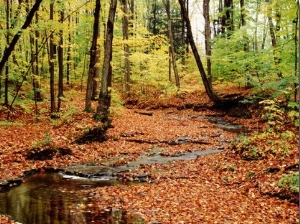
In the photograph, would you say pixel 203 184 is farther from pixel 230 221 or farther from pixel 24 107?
pixel 24 107

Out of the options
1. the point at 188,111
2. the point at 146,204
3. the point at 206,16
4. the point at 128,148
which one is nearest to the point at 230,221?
the point at 146,204

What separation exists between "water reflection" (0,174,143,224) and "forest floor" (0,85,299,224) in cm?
40

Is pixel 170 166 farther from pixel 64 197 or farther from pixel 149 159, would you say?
pixel 64 197

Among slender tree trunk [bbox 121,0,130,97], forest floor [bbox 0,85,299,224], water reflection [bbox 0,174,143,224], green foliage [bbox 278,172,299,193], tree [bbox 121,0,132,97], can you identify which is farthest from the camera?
slender tree trunk [bbox 121,0,130,97]

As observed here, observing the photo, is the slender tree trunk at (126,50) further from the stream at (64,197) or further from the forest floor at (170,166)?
the stream at (64,197)

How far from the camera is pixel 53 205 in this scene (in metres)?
7.86

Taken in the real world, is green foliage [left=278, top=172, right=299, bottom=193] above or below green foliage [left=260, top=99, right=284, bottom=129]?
below

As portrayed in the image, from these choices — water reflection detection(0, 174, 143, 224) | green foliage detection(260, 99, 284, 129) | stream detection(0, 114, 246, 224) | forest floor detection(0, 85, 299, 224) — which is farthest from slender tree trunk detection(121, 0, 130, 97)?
water reflection detection(0, 174, 143, 224)

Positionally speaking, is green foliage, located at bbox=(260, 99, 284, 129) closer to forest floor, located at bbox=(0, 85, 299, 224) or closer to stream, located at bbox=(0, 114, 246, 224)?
forest floor, located at bbox=(0, 85, 299, 224)

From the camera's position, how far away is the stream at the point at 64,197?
23.2 feet

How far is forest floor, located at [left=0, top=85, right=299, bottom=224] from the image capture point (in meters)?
7.52

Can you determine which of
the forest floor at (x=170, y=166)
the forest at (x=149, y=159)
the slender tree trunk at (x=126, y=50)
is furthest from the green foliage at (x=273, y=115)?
the slender tree trunk at (x=126, y=50)

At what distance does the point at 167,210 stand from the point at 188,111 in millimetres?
18149

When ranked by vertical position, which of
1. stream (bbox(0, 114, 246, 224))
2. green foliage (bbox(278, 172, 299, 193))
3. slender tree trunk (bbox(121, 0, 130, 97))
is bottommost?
stream (bbox(0, 114, 246, 224))
